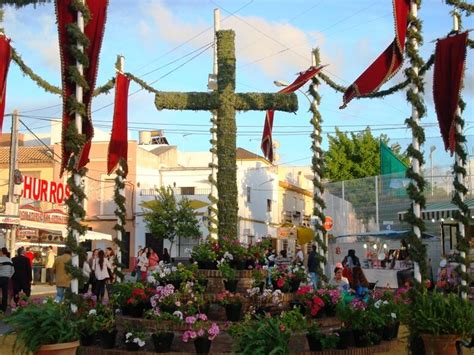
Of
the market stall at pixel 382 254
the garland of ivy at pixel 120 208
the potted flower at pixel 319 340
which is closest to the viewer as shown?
the potted flower at pixel 319 340

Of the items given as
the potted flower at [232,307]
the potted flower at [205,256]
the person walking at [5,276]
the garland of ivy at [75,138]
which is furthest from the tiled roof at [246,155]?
the garland of ivy at [75,138]

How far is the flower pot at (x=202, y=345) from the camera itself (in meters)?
8.86

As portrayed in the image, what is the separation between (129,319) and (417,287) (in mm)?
4816

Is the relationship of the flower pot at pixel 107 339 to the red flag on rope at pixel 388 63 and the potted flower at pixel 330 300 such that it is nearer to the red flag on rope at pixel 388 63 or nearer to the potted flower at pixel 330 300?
the potted flower at pixel 330 300

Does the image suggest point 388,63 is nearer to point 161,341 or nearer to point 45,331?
point 161,341

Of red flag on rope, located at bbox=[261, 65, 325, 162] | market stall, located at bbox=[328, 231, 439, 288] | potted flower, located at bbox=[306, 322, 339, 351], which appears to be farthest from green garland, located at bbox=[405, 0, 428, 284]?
market stall, located at bbox=[328, 231, 439, 288]

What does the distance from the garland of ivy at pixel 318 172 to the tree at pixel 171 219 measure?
24.2 meters

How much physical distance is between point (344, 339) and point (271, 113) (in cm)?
942

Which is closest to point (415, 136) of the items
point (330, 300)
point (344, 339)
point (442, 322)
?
point (442, 322)

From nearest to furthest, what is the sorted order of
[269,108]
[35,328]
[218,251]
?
[35,328] < [218,251] < [269,108]

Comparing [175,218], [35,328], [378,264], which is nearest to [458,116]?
[35,328]

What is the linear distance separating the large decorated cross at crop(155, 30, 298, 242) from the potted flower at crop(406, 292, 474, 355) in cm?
584

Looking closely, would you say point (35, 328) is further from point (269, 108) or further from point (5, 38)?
point (269, 108)

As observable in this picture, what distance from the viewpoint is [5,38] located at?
10.2 meters
